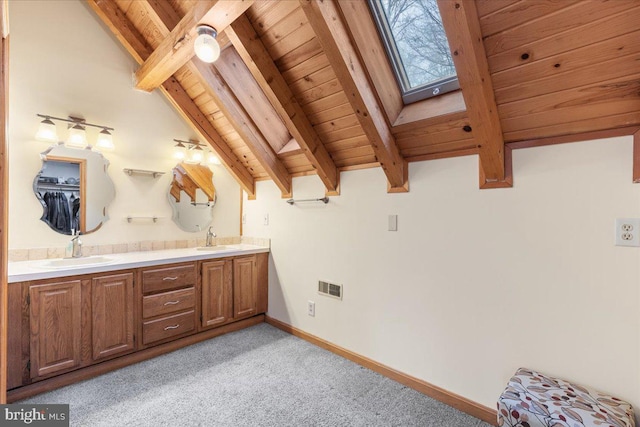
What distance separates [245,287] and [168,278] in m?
0.84

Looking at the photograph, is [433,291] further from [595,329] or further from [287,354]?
[287,354]

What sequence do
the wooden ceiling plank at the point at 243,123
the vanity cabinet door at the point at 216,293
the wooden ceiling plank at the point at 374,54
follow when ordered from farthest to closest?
the vanity cabinet door at the point at 216,293 → the wooden ceiling plank at the point at 243,123 → the wooden ceiling plank at the point at 374,54

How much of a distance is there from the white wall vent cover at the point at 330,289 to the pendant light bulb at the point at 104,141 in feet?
7.61

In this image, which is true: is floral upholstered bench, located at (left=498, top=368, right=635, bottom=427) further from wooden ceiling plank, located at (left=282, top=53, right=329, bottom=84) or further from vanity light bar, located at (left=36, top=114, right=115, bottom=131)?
vanity light bar, located at (left=36, top=114, right=115, bottom=131)

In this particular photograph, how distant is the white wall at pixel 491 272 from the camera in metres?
1.47

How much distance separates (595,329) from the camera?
4.96 feet

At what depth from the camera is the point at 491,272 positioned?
1.83 meters

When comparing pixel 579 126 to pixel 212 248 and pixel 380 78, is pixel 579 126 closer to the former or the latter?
pixel 380 78

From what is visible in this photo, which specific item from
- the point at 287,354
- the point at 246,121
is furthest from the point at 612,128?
the point at 287,354

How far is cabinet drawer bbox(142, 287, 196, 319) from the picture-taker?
8.20 feet

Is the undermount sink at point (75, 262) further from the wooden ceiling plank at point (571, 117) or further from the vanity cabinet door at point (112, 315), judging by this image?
the wooden ceiling plank at point (571, 117)

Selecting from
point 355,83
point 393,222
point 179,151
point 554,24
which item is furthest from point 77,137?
point 554,24

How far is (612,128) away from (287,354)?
2.68 metres

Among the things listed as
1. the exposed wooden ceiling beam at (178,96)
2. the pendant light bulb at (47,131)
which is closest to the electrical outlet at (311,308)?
the exposed wooden ceiling beam at (178,96)
